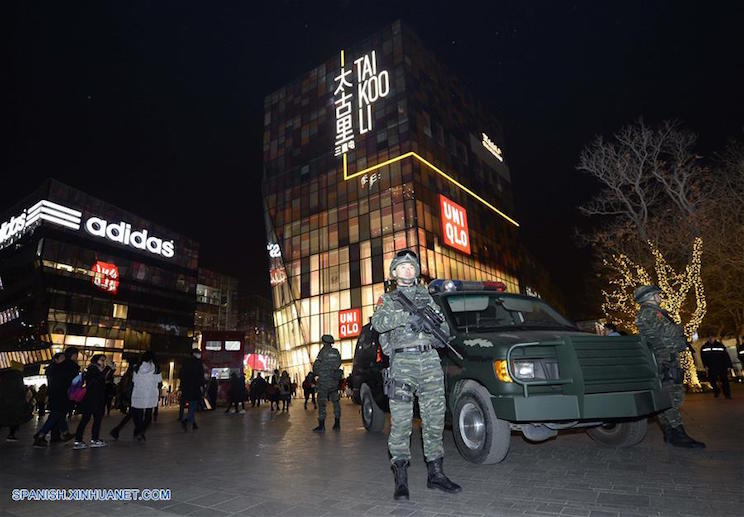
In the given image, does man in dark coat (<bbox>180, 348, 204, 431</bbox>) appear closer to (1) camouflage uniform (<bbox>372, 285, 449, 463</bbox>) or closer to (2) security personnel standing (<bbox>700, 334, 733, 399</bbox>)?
(1) camouflage uniform (<bbox>372, 285, 449, 463</bbox>)

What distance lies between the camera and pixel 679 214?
17141mm

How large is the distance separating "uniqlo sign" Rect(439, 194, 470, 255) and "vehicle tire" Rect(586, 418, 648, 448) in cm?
3319

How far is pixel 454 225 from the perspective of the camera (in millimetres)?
40844

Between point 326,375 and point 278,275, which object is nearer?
point 326,375

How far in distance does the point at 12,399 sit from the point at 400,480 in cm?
920

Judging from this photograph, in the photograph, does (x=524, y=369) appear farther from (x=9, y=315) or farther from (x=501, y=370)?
(x=9, y=315)

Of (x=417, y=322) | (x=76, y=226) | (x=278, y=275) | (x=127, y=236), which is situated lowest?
(x=417, y=322)

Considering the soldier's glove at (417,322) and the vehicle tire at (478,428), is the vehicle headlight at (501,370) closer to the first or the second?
the vehicle tire at (478,428)

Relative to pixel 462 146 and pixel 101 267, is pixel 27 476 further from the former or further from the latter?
pixel 101 267

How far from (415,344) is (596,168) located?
1739 cm

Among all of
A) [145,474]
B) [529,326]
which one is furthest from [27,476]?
[529,326]

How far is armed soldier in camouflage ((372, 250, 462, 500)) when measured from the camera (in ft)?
13.4

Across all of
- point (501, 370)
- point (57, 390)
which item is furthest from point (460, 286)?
point (57, 390)

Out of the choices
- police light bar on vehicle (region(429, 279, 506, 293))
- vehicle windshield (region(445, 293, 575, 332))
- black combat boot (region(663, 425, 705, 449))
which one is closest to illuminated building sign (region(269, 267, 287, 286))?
police light bar on vehicle (region(429, 279, 506, 293))
